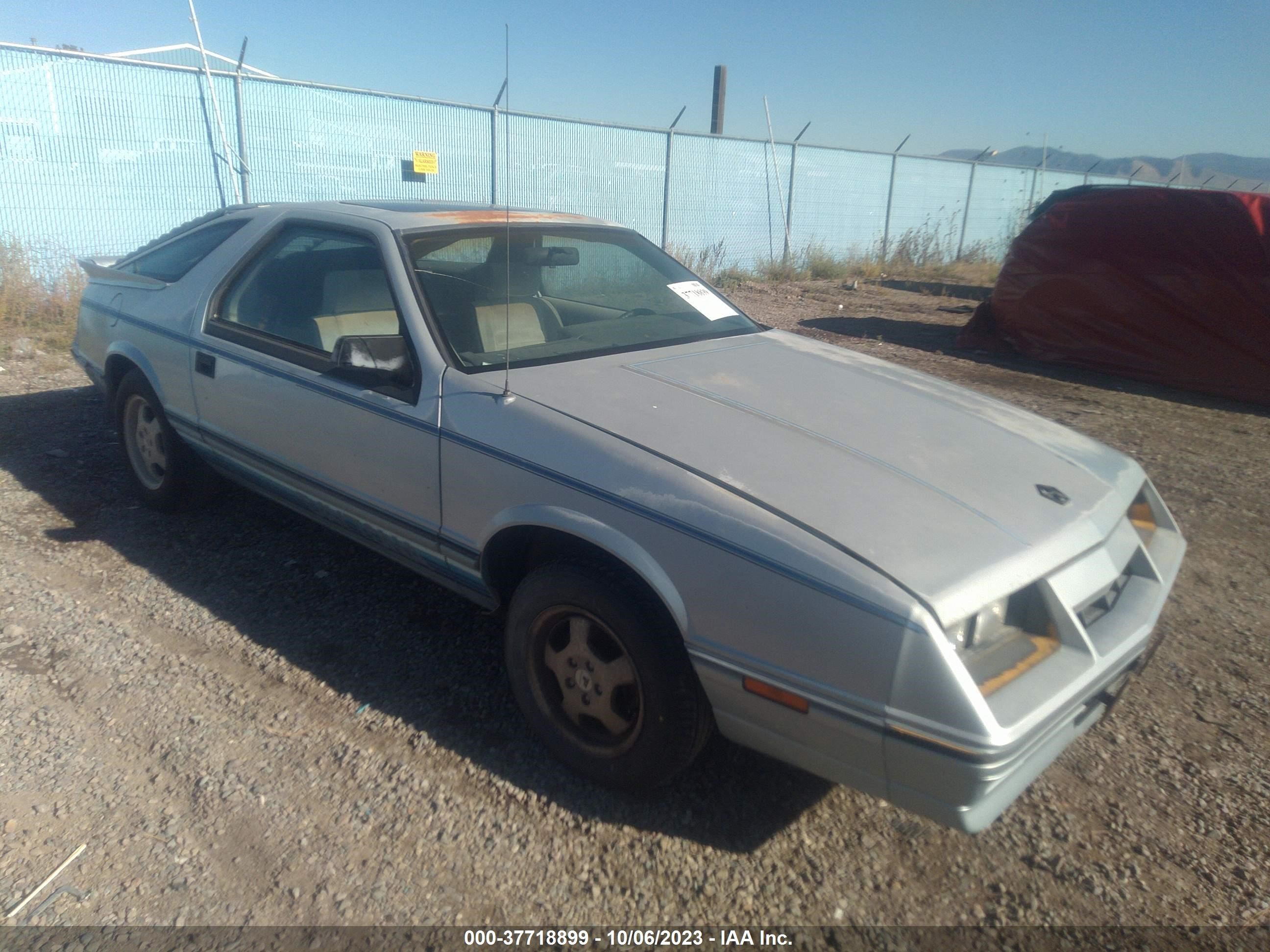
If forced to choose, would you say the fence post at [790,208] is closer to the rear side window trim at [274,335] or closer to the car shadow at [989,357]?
the car shadow at [989,357]

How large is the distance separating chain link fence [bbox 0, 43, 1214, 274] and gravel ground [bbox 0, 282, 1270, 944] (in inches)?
117

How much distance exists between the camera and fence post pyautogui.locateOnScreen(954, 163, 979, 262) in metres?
20.0

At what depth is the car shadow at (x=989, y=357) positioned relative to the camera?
7855 millimetres

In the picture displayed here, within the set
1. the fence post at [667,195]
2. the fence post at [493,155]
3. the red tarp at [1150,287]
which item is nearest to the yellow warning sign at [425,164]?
the fence post at [493,155]

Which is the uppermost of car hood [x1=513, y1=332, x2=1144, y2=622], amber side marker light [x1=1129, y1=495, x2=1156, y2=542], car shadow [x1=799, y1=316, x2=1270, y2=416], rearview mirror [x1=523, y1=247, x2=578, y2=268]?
rearview mirror [x1=523, y1=247, x2=578, y2=268]

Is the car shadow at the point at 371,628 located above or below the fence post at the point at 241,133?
below

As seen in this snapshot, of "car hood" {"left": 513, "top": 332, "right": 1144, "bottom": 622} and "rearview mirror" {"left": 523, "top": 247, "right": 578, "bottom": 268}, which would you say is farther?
"rearview mirror" {"left": 523, "top": 247, "right": 578, "bottom": 268}

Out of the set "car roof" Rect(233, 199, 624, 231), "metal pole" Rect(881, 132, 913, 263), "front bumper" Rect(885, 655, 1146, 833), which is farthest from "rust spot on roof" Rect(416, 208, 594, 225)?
"metal pole" Rect(881, 132, 913, 263)

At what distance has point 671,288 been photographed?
3.69 metres

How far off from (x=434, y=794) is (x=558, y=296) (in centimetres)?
205

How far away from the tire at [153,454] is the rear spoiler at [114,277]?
0.43 m

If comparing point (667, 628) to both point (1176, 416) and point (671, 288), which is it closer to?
point (671, 288)

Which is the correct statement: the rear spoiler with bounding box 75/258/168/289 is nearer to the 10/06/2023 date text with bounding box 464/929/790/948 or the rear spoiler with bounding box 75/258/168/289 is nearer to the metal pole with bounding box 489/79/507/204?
the 10/06/2023 date text with bounding box 464/929/790/948

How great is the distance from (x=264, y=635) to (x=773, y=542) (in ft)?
7.24
